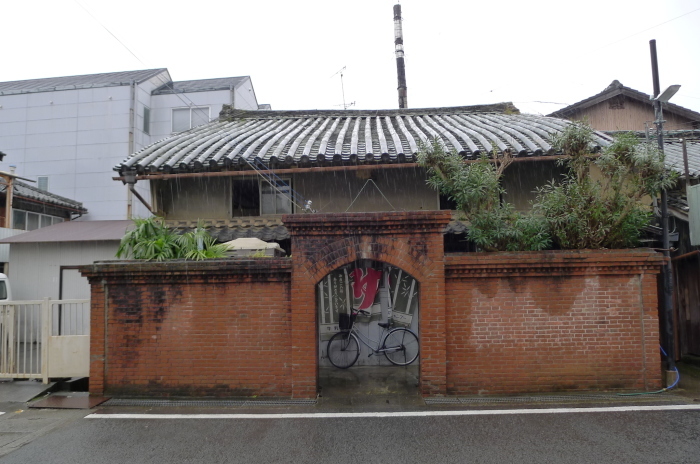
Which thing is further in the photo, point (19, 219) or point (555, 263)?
point (19, 219)

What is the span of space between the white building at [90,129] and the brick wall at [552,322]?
20104 millimetres

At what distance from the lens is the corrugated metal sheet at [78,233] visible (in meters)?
13.2

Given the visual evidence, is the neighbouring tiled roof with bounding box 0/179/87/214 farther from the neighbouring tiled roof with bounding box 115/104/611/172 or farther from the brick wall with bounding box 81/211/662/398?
the brick wall with bounding box 81/211/662/398

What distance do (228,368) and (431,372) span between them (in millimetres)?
3250

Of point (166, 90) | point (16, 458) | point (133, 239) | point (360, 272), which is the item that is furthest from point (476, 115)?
point (166, 90)

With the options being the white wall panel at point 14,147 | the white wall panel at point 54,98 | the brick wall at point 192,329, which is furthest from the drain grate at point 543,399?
the white wall panel at point 14,147

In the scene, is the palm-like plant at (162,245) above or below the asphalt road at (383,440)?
above

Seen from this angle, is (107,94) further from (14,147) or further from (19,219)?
(19,219)

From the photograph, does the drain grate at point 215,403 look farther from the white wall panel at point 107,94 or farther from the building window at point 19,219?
the white wall panel at point 107,94

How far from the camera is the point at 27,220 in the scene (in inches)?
786

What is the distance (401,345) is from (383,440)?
14.4 feet

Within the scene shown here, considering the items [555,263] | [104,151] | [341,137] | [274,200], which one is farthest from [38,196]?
[555,263]

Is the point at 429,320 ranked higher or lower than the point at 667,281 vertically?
lower

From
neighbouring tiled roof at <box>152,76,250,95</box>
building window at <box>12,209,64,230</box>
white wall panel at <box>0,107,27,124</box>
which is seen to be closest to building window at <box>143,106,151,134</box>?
neighbouring tiled roof at <box>152,76,250,95</box>
